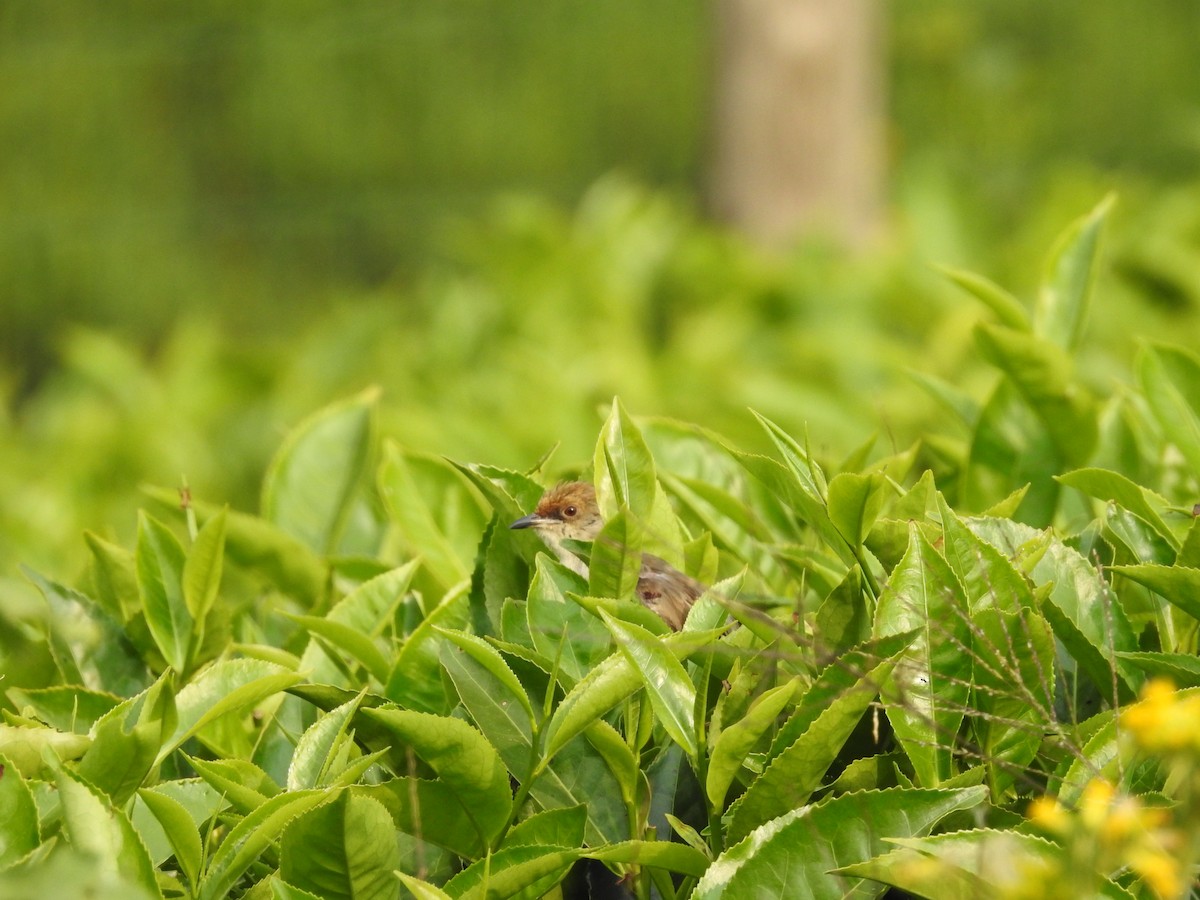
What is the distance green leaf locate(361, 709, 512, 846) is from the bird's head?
2.01ft

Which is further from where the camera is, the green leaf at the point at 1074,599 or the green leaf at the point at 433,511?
the green leaf at the point at 433,511

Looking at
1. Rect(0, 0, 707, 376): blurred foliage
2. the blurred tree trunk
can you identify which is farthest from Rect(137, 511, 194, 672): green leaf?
Rect(0, 0, 707, 376): blurred foliage

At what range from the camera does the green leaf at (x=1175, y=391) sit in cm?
248

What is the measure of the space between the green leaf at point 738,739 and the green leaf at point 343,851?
39 centimetres

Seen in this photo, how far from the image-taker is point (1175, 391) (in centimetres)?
255

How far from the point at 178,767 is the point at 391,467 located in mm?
750

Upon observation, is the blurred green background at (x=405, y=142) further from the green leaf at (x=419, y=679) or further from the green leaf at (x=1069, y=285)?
the green leaf at (x=419, y=679)

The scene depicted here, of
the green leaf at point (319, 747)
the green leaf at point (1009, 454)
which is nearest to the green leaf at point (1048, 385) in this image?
the green leaf at point (1009, 454)

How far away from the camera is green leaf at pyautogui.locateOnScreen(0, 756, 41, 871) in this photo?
1.76 m

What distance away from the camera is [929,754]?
5.96ft

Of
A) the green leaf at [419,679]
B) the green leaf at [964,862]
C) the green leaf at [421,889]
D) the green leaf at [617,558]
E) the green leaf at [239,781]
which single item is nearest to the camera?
the green leaf at [964,862]

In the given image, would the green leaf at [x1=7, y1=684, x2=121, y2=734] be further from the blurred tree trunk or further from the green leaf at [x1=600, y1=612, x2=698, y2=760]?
the blurred tree trunk

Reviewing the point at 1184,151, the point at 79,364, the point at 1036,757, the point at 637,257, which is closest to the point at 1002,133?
the point at 1184,151

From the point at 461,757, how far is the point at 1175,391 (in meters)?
1.44
